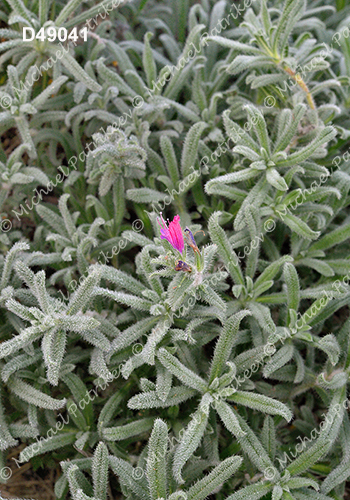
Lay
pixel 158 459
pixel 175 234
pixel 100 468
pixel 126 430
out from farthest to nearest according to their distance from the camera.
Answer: pixel 126 430, pixel 100 468, pixel 158 459, pixel 175 234

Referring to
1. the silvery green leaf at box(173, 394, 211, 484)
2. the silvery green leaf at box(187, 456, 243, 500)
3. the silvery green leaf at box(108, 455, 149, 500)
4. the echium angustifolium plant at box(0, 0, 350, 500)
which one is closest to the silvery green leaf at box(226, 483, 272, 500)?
the echium angustifolium plant at box(0, 0, 350, 500)

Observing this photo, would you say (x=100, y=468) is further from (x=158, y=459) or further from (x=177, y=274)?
(x=177, y=274)

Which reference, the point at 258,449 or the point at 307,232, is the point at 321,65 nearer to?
the point at 307,232

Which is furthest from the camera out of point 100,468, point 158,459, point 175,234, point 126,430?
point 126,430

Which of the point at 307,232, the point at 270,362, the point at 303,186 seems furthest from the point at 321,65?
the point at 270,362

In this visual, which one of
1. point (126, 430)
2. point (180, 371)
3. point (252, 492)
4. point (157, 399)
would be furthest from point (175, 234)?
point (252, 492)

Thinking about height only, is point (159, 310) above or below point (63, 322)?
below

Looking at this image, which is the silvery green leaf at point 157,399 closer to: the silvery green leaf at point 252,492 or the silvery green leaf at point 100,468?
the silvery green leaf at point 100,468

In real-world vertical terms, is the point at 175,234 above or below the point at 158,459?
above

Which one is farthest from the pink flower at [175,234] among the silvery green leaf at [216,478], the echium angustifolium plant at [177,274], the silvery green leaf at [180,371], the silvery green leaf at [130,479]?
the silvery green leaf at [130,479]
